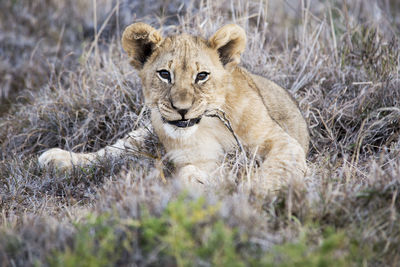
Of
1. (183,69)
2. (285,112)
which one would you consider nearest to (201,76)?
(183,69)

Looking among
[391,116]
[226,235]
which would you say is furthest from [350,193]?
[391,116]

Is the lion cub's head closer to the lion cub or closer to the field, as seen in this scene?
the lion cub

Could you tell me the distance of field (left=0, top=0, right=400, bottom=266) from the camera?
6.02ft

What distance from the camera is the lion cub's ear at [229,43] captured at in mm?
3160

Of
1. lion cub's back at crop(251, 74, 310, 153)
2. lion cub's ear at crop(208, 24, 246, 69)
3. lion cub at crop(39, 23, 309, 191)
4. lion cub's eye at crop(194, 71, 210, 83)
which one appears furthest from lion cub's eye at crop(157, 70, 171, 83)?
lion cub's back at crop(251, 74, 310, 153)

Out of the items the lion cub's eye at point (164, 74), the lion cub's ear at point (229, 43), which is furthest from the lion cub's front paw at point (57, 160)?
the lion cub's ear at point (229, 43)

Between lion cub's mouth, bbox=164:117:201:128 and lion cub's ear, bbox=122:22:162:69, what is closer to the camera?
lion cub's mouth, bbox=164:117:201:128

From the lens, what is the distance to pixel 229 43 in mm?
3240

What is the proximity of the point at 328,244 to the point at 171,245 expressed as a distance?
22.8 inches

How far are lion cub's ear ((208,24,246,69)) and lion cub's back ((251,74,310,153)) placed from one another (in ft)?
1.86

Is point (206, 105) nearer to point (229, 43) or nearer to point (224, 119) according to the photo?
point (224, 119)

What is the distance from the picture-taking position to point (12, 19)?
6918 mm

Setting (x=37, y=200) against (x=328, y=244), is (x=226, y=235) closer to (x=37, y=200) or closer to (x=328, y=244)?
(x=328, y=244)

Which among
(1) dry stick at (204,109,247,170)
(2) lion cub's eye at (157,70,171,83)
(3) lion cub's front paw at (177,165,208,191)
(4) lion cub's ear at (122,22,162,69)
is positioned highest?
(4) lion cub's ear at (122,22,162,69)
